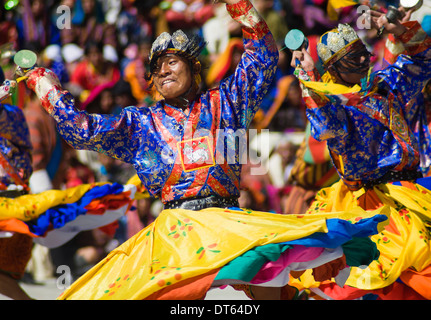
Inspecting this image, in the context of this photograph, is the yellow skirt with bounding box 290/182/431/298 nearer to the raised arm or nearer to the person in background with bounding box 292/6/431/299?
the person in background with bounding box 292/6/431/299

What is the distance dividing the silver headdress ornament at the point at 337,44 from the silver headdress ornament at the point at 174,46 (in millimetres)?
809

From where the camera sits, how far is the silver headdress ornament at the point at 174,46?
3295 mm

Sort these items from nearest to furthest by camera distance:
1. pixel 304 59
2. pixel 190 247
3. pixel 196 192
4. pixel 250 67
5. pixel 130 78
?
1. pixel 190 247
2. pixel 196 192
3. pixel 250 67
4. pixel 304 59
5. pixel 130 78

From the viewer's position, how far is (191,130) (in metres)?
3.18

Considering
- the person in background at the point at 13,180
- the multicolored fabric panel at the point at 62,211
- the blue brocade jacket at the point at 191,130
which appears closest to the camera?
the blue brocade jacket at the point at 191,130

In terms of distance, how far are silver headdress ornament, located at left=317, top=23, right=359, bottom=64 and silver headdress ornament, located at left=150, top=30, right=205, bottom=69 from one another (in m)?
0.81

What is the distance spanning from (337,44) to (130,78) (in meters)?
3.64

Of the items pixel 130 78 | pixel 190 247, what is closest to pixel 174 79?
pixel 190 247

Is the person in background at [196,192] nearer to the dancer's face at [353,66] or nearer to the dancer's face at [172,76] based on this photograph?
the dancer's face at [172,76]

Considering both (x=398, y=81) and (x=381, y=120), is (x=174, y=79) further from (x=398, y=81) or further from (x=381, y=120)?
(x=398, y=81)

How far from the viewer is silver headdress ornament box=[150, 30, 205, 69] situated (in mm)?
3295

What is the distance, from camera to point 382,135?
11.9ft

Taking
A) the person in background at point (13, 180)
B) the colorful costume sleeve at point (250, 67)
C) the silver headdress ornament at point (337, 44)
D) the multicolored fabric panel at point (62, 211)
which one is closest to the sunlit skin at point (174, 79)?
the colorful costume sleeve at point (250, 67)

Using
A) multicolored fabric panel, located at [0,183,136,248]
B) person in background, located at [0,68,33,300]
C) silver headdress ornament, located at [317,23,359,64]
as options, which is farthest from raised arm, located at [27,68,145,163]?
person in background, located at [0,68,33,300]
